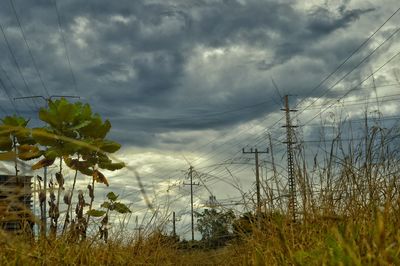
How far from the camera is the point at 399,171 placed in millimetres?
5051

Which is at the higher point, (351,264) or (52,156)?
(52,156)

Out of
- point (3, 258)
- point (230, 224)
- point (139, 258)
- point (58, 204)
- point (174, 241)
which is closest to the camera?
point (3, 258)

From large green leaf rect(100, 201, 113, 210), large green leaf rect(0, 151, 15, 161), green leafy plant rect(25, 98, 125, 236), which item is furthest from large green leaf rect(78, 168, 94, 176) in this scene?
large green leaf rect(0, 151, 15, 161)

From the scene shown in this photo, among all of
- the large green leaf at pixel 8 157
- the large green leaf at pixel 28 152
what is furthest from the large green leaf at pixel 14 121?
the large green leaf at pixel 8 157

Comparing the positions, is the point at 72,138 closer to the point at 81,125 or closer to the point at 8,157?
the point at 81,125

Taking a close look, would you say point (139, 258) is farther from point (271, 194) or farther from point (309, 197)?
point (309, 197)

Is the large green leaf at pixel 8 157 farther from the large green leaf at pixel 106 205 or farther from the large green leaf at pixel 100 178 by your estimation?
the large green leaf at pixel 106 205

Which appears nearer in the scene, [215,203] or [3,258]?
[3,258]

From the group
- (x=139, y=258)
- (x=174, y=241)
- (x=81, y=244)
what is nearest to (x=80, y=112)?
(x=81, y=244)

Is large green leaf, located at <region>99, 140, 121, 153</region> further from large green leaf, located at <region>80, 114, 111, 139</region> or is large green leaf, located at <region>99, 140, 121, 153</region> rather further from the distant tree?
the distant tree

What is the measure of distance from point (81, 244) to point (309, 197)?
7.66ft

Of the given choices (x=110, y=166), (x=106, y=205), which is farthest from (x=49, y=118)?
(x=106, y=205)

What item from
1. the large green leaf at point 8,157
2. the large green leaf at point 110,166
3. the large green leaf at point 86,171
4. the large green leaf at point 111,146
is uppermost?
the large green leaf at point 111,146

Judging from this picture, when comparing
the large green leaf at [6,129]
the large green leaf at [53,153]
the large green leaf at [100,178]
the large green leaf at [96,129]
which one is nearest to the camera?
the large green leaf at [6,129]
